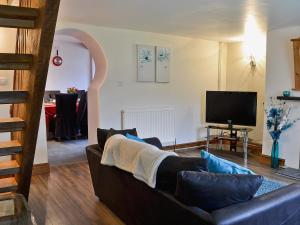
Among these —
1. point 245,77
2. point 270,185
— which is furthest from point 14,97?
point 245,77

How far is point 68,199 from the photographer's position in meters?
3.33

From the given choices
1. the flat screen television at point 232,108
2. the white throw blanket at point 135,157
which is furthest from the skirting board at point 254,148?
the white throw blanket at point 135,157

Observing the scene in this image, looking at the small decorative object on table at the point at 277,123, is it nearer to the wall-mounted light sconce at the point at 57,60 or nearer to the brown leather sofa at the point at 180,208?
the brown leather sofa at the point at 180,208

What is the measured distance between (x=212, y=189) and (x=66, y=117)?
5317 mm

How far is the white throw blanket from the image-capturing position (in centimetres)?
211

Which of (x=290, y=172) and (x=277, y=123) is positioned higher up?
(x=277, y=123)

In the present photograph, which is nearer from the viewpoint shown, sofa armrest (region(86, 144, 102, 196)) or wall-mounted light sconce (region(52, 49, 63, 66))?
sofa armrest (region(86, 144, 102, 196))

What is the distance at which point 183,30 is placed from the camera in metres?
4.95

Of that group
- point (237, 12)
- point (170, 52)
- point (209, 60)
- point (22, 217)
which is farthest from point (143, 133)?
point (22, 217)

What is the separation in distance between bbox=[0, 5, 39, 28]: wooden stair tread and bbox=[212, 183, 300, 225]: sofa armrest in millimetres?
1536

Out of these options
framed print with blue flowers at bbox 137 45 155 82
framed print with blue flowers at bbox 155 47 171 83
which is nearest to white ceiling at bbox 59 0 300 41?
framed print with blue flowers at bbox 137 45 155 82

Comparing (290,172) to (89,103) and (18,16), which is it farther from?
(18,16)

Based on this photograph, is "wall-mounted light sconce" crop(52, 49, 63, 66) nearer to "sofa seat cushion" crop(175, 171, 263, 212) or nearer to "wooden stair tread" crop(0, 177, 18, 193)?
"wooden stair tread" crop(0, 177, 18, 193)

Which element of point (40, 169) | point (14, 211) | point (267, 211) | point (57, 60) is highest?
point (57, 60)
